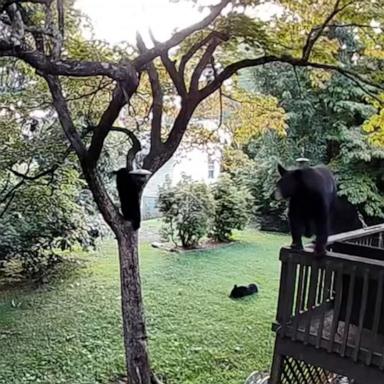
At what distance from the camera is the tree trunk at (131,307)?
3.83 meters

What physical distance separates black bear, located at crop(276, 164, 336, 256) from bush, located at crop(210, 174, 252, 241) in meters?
6.24

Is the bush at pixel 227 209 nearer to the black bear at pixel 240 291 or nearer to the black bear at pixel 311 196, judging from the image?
the black bear at pixel 240 291

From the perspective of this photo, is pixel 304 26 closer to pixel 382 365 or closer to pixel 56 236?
pixel 382 365

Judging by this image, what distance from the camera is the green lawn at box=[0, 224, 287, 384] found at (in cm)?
427

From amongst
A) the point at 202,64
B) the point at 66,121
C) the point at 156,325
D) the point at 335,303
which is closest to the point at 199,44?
the point at 202,64

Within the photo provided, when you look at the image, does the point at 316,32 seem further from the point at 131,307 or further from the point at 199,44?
the point at 131,307

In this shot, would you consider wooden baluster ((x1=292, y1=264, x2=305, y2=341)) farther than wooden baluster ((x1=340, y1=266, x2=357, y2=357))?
Yes

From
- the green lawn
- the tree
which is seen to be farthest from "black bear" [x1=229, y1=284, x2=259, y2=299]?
the tree

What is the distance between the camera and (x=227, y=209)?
9531 mm

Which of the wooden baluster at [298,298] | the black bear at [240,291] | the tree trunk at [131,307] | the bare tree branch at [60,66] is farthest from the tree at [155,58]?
the black bear at [240,291]

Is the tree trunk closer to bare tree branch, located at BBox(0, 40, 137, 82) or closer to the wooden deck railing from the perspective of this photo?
the wooden deck railing

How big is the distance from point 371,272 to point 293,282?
1.71ft

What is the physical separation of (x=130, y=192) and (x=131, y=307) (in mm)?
943

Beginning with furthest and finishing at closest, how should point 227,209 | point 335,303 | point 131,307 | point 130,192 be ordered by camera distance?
point 227,209
point 131,307
point 130,192
point 335,303
